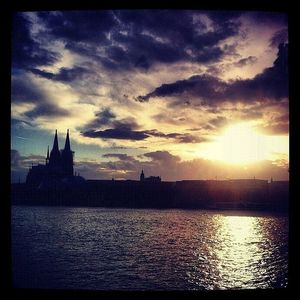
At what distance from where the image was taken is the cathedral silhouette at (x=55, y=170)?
91225mm

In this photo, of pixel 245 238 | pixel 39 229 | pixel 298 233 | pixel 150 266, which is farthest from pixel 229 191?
pixel 298 233

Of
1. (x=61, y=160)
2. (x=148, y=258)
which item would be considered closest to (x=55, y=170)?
(x=61, y=160)

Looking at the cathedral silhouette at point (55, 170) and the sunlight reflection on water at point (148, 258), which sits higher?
the cathedral silhouette at point (55, 170)

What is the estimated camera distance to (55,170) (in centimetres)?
9231

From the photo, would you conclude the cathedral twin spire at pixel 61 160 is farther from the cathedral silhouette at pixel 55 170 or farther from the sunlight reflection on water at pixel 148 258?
the sunlight reflection on water at pixel 148 258

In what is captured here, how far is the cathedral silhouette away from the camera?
299 feet

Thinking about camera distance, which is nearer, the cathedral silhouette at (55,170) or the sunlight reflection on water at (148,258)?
the sunlight reflection on water at (148,258)

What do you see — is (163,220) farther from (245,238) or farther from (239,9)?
(239,9)

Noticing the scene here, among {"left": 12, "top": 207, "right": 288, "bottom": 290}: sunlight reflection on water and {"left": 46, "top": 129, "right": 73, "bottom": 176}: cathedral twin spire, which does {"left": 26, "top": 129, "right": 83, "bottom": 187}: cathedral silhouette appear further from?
{"left": 12, "top": 207, "right": 288, "bottom": 290}: sunlight reflection on water

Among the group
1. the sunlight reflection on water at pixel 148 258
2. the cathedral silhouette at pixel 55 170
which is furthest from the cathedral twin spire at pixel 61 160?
the sunlight reflection on water at pixel 148 258

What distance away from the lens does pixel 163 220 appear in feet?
227

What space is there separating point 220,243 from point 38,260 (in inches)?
979

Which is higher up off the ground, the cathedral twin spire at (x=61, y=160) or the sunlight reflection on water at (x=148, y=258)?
the cathedral twin spire at (x=61, y=160)

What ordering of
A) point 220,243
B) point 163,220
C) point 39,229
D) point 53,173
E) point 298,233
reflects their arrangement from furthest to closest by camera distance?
point 53,173 → point 163,220 → point 39,229 → point 220,243 → point 298,233
